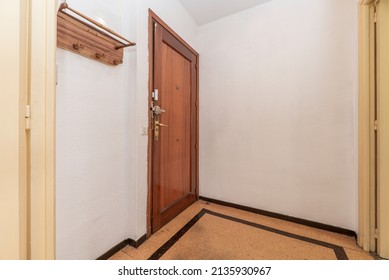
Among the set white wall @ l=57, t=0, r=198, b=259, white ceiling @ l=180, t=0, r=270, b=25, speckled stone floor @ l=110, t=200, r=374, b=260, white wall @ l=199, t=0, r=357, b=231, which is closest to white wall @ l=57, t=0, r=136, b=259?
white wall @ l=57, t=0, r=198, b=259

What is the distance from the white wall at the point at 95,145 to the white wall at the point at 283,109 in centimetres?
120

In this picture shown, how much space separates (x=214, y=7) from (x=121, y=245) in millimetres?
2651

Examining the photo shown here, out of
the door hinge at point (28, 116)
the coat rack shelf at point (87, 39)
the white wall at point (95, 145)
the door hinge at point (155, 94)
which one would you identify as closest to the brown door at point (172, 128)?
the door hinge at point (155, 94)

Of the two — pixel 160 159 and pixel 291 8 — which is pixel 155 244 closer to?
pixel 160 159

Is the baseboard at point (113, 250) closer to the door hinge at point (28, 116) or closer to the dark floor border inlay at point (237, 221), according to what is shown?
the dark floor border inlay at point (237, 221)

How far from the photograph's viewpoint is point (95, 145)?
1.27 metres

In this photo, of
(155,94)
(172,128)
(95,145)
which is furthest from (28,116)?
(172,128)

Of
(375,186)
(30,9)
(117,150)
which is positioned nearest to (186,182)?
(117,150)

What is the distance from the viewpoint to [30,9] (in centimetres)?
→ 68

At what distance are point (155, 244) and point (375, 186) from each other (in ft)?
6.03

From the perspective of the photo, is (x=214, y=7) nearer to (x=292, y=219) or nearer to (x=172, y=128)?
(x=172, y=128)

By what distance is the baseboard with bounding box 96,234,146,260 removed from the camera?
1351 mm

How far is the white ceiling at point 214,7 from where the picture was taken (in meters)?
2.04
